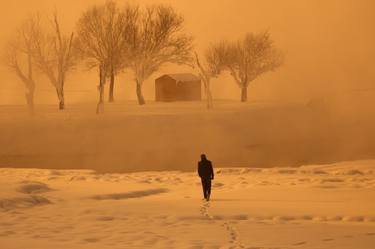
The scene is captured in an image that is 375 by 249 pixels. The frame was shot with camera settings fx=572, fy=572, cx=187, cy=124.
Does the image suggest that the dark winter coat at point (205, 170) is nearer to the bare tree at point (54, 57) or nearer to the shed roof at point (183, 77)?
the bare tree at point (54, 57)

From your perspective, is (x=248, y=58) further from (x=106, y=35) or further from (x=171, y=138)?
(x=171, y=138)

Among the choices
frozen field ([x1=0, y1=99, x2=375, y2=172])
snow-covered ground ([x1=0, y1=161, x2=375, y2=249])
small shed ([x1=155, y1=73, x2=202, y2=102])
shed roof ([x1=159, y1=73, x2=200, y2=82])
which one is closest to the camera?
snow-covered ground ([x1=0, y1=161, x2=375, y2=249])

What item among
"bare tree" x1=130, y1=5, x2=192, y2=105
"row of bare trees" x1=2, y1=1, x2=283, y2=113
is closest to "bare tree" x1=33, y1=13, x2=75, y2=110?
"row of bare trees" x1=2, y1=1, x2=283, y2=113

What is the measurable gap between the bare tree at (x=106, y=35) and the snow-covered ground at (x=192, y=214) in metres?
34.2

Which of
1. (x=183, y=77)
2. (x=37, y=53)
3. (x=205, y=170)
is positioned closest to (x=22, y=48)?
(x=37, y=53)

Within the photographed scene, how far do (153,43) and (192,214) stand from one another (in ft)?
159

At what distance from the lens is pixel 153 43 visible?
61.7 meters

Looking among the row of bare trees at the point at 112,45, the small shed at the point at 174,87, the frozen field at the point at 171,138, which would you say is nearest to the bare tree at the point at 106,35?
the row of bare trees at the point at 112,45

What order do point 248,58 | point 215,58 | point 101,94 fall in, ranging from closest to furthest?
point 101,94 → point 248,58 → point 215,58

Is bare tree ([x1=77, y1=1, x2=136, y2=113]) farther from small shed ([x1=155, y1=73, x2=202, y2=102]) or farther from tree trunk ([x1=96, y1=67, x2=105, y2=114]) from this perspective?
small shed ([x1=155, y1=73, x2=202, y2=102])

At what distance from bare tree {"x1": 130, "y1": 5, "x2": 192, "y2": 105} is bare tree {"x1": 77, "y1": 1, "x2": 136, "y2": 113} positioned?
128cm

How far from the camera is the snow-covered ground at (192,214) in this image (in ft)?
36.7

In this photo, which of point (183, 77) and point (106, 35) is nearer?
point (106, 35)

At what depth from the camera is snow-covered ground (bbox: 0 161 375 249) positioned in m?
11.2
